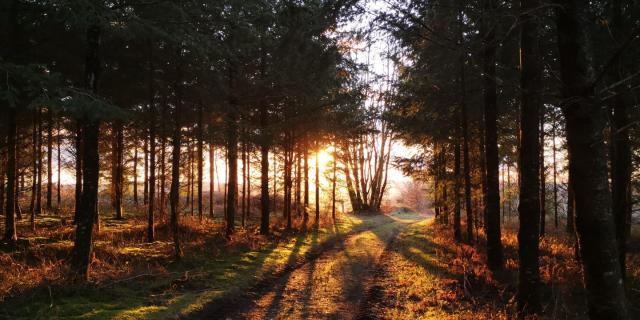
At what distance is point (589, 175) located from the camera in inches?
159

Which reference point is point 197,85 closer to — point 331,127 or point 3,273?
point 331,127

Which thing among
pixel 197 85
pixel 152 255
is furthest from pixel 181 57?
pixel 152 255

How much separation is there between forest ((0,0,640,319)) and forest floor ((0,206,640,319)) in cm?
8

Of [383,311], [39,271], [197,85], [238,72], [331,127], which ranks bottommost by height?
[383,311]

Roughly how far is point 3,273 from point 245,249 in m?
7.66

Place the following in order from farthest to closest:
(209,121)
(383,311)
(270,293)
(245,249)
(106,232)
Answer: (209,121) → (106,232) → (245,249) → (270,293) → (383,311)

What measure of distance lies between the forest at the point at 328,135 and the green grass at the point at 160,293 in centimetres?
7

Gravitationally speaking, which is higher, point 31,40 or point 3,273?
point 31,40

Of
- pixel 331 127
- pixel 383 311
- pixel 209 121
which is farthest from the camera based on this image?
pixel 209 121

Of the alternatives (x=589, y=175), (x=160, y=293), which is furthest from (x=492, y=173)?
(x=160, y=293)

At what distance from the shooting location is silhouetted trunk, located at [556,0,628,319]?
396cm

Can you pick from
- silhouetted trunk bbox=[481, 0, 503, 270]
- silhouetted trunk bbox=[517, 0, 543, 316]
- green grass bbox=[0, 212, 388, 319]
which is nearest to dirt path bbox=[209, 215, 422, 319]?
green grass bbox=[0, 212, 388, 319]

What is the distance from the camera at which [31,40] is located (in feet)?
46.1

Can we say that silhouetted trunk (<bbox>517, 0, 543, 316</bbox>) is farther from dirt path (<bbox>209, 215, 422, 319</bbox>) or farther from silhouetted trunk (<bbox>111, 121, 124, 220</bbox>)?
silhouetted trunk (<bbox>111, 121, 124, 220</bbox>)
